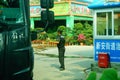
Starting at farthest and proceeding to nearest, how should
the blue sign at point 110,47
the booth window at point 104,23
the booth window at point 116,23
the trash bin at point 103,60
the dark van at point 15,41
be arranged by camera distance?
the booth window at point 104,23 < the booth window at point 116,23 < the blue sign at point 110,47 < the trash bin at point 103,60 < the dark van at point 15,41

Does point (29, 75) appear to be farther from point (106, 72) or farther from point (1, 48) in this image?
point (106, 72)

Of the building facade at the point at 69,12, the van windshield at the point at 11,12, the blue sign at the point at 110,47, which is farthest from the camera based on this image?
the building facade at the point at 69,12

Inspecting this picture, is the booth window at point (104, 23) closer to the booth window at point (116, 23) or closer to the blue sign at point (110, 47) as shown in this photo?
the booth window at point (116, 23)

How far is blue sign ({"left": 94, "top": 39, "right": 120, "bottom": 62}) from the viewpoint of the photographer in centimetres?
1314

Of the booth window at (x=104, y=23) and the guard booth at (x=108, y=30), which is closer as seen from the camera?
the guard booth at (x=108, y=30)

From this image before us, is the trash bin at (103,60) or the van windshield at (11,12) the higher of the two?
the van windshield at (11,12)

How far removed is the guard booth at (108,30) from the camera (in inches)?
519

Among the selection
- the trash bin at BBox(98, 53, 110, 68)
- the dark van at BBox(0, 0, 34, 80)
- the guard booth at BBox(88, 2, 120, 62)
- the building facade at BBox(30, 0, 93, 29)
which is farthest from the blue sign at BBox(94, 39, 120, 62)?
the building facade at BBox(30, 0, 93, 29)

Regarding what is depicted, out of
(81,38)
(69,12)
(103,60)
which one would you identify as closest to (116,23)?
(103,60)

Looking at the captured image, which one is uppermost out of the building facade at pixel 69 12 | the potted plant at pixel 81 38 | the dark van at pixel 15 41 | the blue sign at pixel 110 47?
the building facade at pixel 69 12

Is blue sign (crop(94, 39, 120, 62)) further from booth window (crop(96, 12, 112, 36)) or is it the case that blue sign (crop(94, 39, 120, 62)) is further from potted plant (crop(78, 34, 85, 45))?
potted plant (crop(78, 34, 85, 45))

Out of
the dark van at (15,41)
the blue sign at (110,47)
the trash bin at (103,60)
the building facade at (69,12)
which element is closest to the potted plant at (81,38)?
the building facade at (69,12)

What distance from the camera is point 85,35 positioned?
94.9 ft

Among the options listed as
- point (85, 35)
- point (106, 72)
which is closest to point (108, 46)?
point (106, 72)
